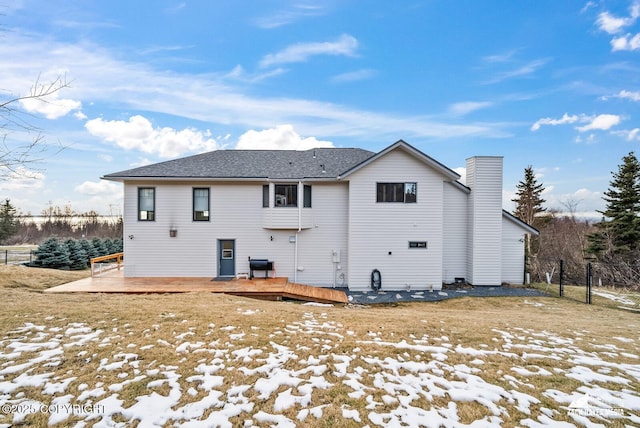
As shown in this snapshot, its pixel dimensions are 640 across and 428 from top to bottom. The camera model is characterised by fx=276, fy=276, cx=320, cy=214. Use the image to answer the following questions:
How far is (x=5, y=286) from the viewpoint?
359 inches

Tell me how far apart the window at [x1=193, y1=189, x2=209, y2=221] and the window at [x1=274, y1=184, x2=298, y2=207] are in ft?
9.88

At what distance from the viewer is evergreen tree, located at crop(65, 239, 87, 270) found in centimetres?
1753

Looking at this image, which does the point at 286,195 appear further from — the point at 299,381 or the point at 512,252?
the point at 512,252

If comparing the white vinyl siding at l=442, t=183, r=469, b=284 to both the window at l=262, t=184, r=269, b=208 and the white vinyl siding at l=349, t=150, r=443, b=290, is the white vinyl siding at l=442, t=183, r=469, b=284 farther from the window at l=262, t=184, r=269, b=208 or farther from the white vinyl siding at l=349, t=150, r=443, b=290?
the window at l=262, t=184, r=269, b=208

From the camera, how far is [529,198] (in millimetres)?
28891

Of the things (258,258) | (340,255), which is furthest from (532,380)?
(258,258)

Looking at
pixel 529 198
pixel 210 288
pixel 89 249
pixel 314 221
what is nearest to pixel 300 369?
pixel 210 288

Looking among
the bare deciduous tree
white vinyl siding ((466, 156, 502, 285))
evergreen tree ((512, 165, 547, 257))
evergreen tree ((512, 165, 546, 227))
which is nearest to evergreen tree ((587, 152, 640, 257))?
evergreen tree ((512, 165, 547, 257))

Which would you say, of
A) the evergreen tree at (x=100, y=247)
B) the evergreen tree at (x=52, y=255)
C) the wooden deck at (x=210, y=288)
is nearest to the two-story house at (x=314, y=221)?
the wooden deck at (x=210, y=288)

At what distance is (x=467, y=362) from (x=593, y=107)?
69.5 ft

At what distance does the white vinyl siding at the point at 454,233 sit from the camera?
40.7 ft

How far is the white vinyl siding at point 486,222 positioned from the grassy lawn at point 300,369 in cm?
539

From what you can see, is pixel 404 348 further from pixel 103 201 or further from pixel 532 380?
pixel 103 201

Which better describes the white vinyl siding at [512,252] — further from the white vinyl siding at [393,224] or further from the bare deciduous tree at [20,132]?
the bare deciduous tree at [20,132]
